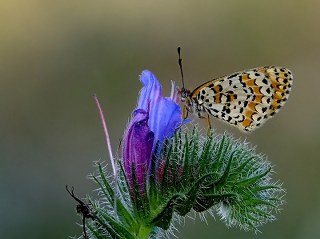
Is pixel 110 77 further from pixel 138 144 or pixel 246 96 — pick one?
pixel 138 144

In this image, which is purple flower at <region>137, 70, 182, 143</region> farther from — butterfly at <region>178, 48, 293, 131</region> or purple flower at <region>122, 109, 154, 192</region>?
butterfly at <region>178, 48, 293, 131</region>

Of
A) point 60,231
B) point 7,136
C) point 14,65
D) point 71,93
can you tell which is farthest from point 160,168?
point 14,65

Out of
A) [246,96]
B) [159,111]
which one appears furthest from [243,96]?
[159,111]

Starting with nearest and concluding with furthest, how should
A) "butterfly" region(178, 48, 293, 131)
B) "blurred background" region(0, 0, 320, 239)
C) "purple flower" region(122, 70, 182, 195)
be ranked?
"purple flower" region(122, 70, 182, 195) → "butterfly" region(178, 48, 293, 131) → "blurred background" region(0, 0, 320, 239)

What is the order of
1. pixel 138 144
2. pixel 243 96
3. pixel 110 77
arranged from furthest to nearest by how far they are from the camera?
pixel 110 77 < pixel 243 96 < pixel 138 144

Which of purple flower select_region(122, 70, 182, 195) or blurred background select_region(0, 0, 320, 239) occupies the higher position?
blurred background select_region(0, 0, 320, 239)

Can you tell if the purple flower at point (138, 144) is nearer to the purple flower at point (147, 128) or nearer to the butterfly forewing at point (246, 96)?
the purple flower at point (147, 128)

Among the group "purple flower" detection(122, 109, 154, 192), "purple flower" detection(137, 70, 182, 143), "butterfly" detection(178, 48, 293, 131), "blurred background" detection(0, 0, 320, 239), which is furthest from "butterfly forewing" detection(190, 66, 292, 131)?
"blurred background" detection(0, 0, 320, 239)
